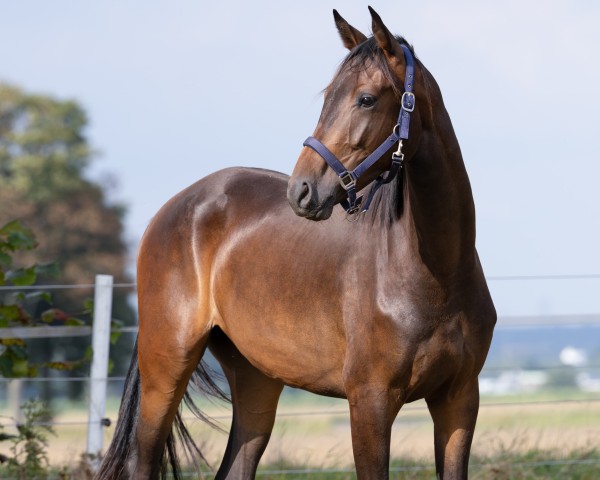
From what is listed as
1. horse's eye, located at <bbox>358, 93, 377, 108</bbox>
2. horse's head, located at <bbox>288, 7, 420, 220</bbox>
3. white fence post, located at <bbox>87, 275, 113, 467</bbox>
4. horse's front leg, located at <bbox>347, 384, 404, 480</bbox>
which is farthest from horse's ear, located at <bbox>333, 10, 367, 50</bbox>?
white fence post, located at <bbox>87, 275, 113, 467</bbox>

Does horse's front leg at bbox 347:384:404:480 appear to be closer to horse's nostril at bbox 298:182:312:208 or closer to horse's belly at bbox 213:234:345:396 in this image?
horse's belly at bbox 213:234:345:396

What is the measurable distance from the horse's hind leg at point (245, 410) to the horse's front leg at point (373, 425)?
4.12 ft

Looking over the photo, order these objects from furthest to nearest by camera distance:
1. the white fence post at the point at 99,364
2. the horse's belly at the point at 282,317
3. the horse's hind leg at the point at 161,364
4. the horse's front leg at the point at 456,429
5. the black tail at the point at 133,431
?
the white fence post at the point at 99,364 < the black tail at the point at 133,431 < the horse's hind leg at the point at 161,364 < the horse's belly at the point at 282,317 < the horse's front leg at the point at 456,429

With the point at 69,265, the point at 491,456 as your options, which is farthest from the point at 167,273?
the point at 69,265

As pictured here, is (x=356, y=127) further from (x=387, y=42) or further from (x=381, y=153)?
(x=387, y=42)

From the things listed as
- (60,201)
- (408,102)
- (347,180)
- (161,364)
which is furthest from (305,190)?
(60,201)

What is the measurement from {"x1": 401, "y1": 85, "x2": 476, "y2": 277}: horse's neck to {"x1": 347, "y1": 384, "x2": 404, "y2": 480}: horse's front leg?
1.61 ft

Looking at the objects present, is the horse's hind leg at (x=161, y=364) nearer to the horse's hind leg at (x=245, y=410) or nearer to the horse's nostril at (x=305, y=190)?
the horse's hind leg at (x=245, y=410)

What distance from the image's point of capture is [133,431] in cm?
497

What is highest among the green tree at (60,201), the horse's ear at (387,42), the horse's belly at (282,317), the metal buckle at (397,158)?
the horse's ear at (387,42)

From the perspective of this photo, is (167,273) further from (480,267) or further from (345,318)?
(480,267)

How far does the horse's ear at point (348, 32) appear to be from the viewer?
12.3ft

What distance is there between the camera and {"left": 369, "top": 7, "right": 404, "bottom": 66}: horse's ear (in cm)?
349

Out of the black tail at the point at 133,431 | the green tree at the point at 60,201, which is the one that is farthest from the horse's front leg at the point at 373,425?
the green tree at the point at 60,201
